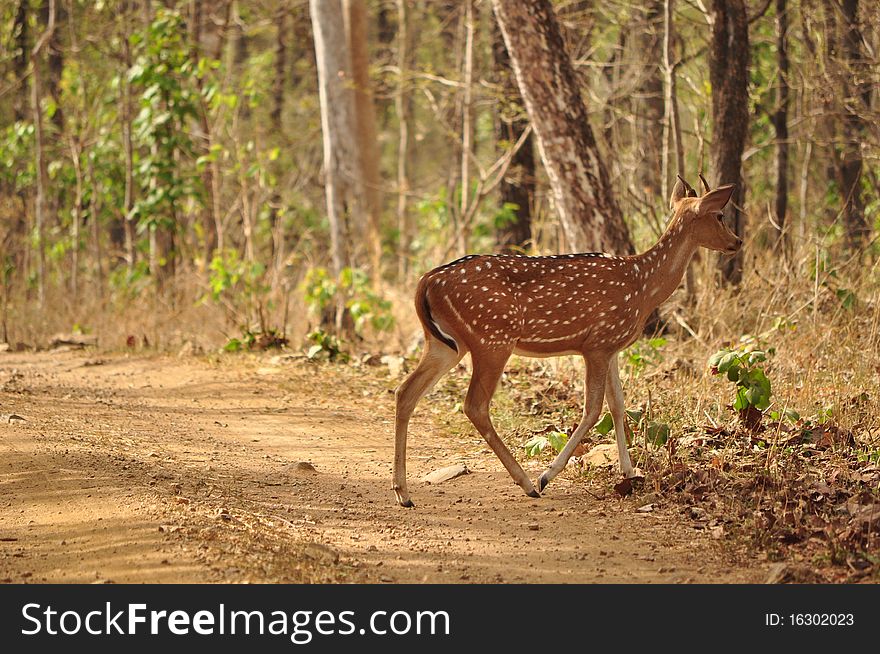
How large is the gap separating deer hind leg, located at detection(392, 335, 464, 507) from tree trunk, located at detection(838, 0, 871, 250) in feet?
22.1

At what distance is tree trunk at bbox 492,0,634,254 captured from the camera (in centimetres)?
1147

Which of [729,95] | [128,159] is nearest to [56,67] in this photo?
[128,159]

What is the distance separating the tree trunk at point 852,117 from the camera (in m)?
12.6

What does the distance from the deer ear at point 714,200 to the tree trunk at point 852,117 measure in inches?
200

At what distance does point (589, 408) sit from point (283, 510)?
203 cm

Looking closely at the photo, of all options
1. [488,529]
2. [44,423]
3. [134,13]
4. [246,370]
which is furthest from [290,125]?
[488,529]

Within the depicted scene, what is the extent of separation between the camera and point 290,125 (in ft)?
105

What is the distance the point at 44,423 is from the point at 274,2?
19.0 meters

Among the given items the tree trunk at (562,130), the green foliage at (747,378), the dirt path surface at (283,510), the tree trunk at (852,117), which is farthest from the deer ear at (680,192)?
the tree trunk at (852,117)

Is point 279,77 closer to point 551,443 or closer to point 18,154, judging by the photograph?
point 18,154

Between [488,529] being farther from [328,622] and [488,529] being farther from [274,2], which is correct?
[274,2]

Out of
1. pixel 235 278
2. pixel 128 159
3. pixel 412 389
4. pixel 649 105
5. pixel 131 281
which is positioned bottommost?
pixel 131 281

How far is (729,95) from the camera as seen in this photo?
38.9 feet

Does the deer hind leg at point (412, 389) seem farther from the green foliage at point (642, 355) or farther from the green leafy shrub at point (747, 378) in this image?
the green foliage at point (642, 355)
